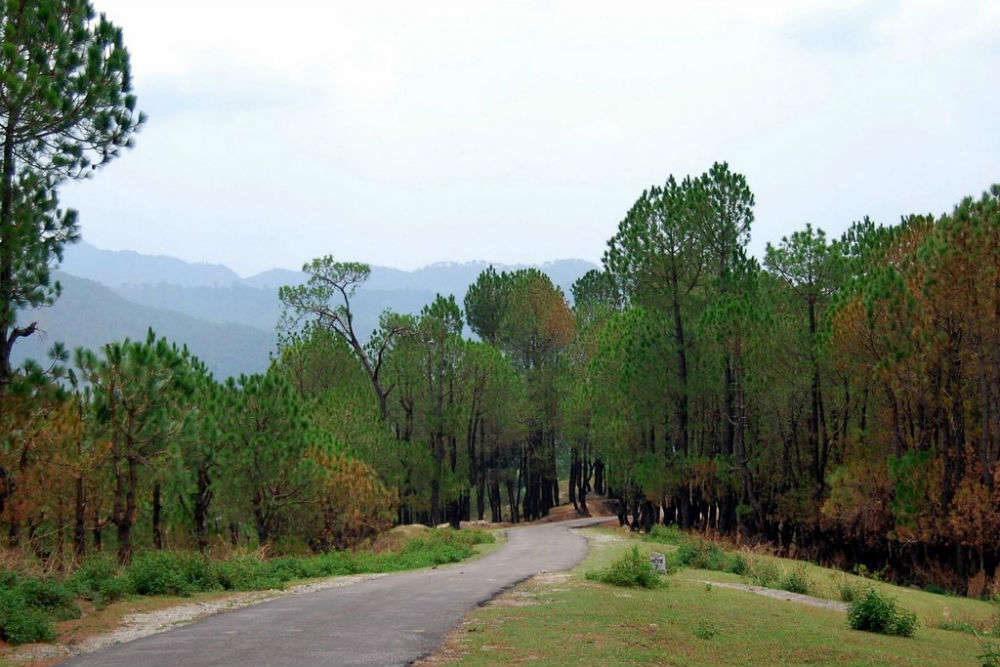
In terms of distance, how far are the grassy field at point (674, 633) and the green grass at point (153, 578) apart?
6449mm

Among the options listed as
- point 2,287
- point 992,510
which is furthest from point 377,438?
point 2,287

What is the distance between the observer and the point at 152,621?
1581 centimetres

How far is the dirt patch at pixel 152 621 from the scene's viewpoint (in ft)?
42.1

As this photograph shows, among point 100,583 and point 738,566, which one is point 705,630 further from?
point 738,566

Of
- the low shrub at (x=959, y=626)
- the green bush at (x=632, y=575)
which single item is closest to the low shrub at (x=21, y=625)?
the green bush at (x=632, y=575)

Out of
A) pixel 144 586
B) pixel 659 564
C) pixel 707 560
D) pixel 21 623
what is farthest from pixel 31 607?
pixel 707 560

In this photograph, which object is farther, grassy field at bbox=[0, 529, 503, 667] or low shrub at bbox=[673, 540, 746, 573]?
low shrub at bbox=[673, 540, 746, 573]

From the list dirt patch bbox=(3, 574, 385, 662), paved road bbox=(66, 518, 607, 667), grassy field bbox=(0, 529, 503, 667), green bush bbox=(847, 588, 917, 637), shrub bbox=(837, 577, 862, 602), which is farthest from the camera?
shrub bbox=(837, 577, 862, 602)

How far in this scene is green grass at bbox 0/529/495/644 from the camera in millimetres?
13828

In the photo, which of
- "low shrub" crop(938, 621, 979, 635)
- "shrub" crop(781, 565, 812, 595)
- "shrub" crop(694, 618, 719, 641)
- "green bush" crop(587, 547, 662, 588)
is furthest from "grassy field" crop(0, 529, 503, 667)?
"low shrub" crop(938, 621, 979, 635)

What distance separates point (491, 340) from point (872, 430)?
138 ft

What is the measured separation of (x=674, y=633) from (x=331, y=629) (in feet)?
18.0

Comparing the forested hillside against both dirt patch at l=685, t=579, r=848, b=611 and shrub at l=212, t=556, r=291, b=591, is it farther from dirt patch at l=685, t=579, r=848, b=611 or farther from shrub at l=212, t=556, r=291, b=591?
dirt patch at l=685, t=579, r=848, b=611

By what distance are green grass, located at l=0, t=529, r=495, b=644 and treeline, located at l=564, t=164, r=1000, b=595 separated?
53.4 feet
